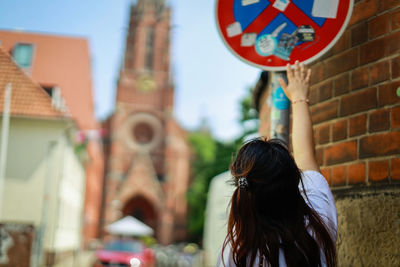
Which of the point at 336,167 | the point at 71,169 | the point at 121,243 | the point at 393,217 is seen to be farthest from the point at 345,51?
the point at 71,169

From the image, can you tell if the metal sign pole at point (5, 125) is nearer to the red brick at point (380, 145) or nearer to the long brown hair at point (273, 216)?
the red brick at point (380, 145)

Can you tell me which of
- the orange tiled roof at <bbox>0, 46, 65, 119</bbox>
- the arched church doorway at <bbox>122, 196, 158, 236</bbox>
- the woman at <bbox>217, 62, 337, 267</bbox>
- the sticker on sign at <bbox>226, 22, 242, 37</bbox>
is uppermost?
the orange tiled roof at <bbox>0, 46, 65, 119</bbox>

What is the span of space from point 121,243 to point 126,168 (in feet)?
109

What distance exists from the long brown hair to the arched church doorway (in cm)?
4798

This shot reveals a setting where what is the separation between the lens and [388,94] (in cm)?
241

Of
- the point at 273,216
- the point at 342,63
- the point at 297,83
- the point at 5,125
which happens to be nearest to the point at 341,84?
the point at 342,63

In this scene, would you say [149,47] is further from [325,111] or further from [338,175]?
[338,175]

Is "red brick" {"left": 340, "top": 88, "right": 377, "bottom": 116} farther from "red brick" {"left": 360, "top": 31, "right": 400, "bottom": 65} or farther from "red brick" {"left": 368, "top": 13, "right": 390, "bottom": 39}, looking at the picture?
"red brick" {"left": 368, "top": 13, "right": 390, "bottom": 39}

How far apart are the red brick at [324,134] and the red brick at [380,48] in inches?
16.9

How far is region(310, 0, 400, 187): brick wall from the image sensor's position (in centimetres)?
239

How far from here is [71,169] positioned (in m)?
23.6

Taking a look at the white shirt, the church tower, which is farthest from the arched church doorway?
the white shirt

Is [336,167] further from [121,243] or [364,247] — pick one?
[121,243]

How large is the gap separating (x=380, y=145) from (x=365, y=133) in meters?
0.14
